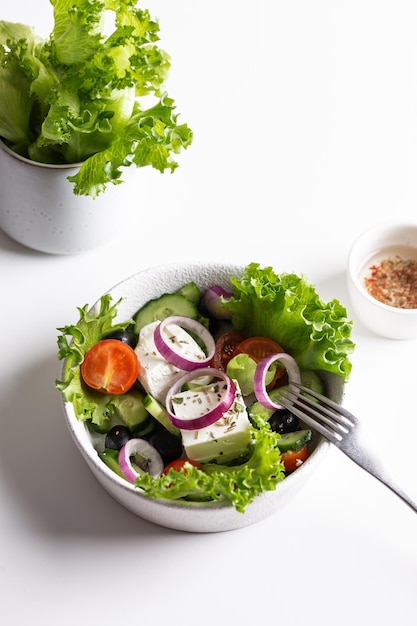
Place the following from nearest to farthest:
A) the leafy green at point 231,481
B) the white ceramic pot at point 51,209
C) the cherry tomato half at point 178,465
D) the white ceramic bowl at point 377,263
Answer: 1. the leafy green at point 231,481
2. the cherry tomato half at point 178,465
3. the white ceramic pot at point 51,209
4. the white ceramic bowl at point 377,263

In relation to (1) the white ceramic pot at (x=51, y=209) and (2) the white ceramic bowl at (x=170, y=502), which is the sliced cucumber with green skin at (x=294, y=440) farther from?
(1) the white ceramic pot at (x=51, y=209)

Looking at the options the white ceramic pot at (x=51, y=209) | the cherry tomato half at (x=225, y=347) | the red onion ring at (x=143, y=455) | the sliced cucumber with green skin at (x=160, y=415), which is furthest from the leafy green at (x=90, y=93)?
the red onion ring at (x=143, y=455)

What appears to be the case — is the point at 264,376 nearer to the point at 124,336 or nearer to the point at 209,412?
the point at 209,412

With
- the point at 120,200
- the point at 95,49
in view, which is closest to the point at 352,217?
the point at 120,200

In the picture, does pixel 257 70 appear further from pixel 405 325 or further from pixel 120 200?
pixel 405 325

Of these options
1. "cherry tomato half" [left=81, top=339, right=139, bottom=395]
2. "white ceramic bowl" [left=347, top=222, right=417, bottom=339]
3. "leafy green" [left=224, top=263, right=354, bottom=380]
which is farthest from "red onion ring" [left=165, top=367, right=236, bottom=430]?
"white ceramic bowl" [left=347, top=222, right=417, bottom=339]

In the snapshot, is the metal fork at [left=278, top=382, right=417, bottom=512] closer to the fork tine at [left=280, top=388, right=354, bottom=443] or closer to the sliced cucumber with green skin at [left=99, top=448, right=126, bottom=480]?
the fork tine at [left=280, top=388, right=354, bottom=443]
